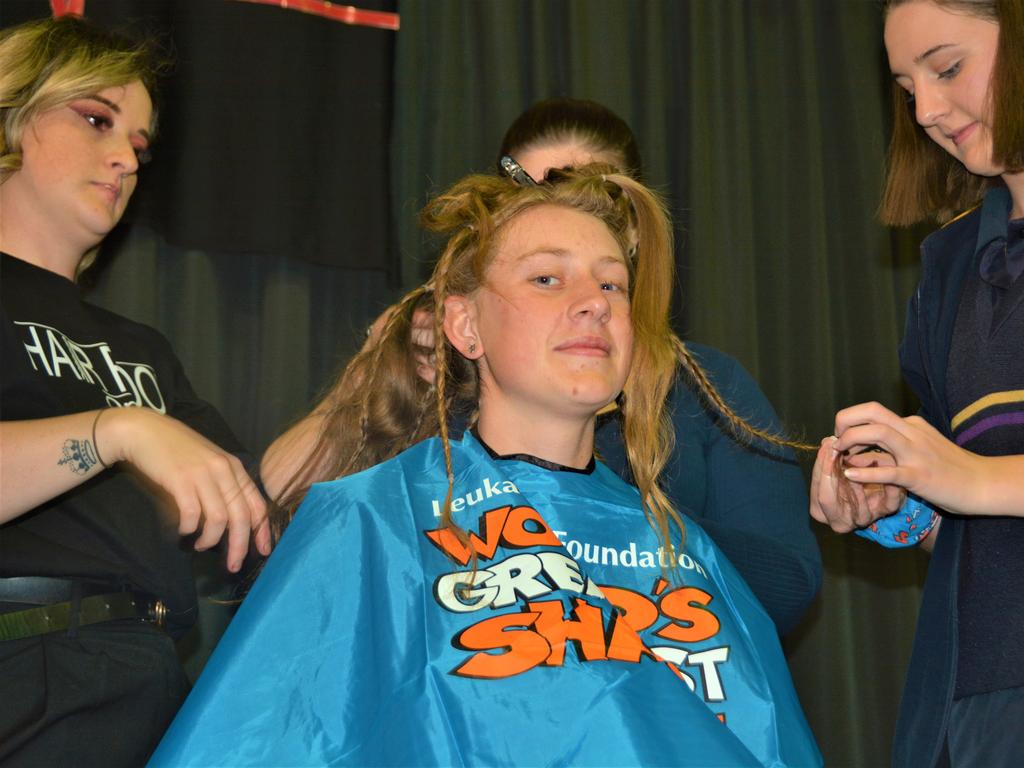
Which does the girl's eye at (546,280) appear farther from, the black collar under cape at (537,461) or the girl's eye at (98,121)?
the girl's eye at (98,121)

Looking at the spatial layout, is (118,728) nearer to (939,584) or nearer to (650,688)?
(650,688)

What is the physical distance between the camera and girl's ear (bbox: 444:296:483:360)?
1.66m

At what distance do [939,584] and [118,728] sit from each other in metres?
1.04

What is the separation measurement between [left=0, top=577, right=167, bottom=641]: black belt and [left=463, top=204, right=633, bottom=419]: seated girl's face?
584 mm

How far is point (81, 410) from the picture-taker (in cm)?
149

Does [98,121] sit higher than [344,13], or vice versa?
[344,13]

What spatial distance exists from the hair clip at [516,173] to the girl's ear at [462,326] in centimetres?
22

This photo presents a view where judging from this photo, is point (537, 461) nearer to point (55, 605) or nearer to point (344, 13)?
point (55, 605)

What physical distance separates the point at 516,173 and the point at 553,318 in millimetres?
323

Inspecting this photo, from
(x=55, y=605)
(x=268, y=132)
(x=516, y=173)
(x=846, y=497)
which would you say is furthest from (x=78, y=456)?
(x=268, y=132)

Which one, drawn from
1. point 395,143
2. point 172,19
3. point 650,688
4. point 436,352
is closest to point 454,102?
point 395,143

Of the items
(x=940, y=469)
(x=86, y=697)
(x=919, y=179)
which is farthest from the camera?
(x=919, y=179)

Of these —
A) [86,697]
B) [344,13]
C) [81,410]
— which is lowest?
[86,697]

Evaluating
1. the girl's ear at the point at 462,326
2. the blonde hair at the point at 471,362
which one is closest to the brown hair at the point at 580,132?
the blonde hair at the point at 471,362
